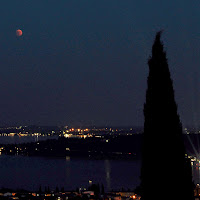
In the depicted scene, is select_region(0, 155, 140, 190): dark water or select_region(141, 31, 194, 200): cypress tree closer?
select_region(141, 31, 194, 200): cypress tree

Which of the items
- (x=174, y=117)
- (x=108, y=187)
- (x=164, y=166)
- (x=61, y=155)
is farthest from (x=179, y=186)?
(x=61, y=155)

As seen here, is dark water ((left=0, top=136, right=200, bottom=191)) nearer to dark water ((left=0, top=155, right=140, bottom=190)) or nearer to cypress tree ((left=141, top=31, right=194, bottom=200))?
dark water ((left=0, top=155, right=140, bottom=190))

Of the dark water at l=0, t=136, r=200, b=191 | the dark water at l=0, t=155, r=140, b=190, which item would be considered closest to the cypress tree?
the dark water at l=0, t=136, r=200, b=191

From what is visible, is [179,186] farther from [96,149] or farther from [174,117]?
[96,149]

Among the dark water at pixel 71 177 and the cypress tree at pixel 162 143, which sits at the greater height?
the cypress tree at pixel 162 143

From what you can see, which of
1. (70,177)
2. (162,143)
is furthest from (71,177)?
(162,143)

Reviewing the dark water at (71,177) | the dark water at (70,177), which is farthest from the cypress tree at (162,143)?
the dark water at (70,177)

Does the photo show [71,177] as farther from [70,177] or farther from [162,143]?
[162,143]

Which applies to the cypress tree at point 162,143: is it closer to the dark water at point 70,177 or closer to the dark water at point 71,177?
the dark water at point 71,177
